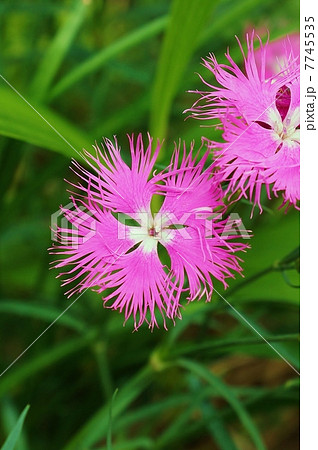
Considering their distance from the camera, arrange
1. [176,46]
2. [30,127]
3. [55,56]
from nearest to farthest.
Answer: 1. [30,127]
2. [176,46]
3. [55,56]

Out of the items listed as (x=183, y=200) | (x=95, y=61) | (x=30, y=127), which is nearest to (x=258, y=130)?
(x=183, y=200)

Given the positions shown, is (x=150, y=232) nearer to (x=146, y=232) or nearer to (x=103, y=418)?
(x=146, y=232)

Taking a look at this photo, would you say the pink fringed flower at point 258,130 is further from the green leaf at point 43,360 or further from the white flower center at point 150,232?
the green leaf at point 43,360

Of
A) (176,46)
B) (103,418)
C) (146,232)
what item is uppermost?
(176,46)

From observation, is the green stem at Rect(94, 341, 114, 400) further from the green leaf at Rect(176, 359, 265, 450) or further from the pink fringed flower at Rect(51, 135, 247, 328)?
the pink fringed flower at Rect(51, 135, 247, 328)

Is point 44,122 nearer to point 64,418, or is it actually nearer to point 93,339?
point 93,339

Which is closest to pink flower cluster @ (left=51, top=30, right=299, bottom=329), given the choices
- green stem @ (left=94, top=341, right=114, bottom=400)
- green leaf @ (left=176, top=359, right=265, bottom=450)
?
green leaf @ (left=176, top=359, right=265, bottom=450)
